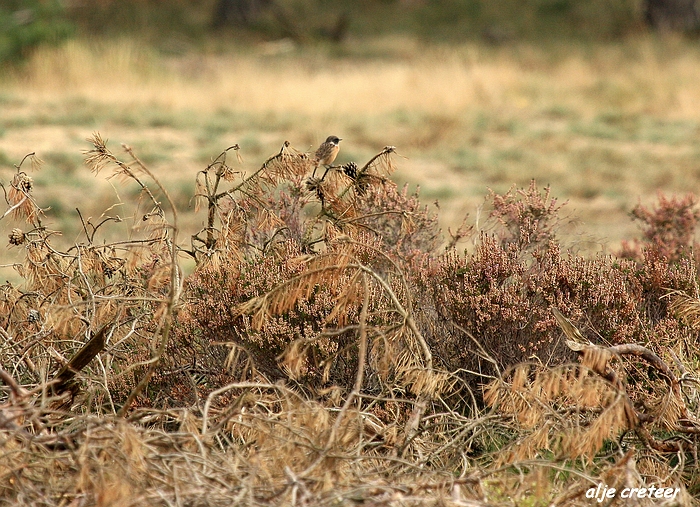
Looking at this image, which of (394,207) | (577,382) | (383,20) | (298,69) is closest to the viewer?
Result: (577,382)

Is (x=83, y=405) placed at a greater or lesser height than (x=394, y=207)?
lesser

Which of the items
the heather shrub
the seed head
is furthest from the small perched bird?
the heather shrub

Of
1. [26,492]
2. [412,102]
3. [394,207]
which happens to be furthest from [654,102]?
[26,492]

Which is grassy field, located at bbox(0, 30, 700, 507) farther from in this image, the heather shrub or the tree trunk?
the tree trunk

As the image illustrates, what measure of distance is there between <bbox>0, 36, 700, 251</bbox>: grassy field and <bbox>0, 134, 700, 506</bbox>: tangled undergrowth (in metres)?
3.81

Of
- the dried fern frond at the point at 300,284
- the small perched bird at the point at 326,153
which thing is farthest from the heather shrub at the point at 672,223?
the dried fern frond at the point at 300,284

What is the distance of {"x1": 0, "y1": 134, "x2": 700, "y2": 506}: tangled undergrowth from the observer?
3084 millimetres

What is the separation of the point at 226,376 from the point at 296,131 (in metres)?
7.82

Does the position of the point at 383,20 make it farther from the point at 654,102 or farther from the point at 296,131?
the point at 296,131

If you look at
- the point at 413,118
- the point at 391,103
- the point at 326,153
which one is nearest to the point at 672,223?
the point at 326,153

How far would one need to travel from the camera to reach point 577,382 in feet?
9.79

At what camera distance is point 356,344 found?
12.0ft

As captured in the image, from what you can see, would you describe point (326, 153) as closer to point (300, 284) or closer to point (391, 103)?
point (300, 284)

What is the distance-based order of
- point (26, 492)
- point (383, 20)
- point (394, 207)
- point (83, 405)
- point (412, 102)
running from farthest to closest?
point (383, 20) → point (412, 102) → point (394, 207) → point (83, 405) → point (26, 492)
